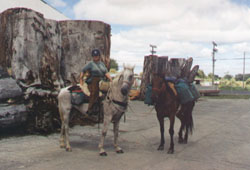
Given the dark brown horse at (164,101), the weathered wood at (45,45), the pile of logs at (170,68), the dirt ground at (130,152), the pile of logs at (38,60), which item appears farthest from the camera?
the weathered wood at (45,45)

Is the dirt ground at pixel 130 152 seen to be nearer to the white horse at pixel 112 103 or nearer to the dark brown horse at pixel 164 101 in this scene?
→ the white horse at pixel 112 103

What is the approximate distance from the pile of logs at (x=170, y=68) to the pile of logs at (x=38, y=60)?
2.49 m

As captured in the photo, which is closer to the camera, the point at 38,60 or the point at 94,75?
the point at 94,75

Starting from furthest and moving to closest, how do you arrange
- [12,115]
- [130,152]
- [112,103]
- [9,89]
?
[9,89]
[12,115]
[130,152]
[112,103]

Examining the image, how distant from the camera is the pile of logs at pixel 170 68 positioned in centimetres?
669

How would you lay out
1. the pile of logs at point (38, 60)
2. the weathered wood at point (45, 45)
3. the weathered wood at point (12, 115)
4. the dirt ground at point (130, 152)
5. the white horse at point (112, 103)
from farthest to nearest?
the weathered wood at point (45, 45)
the pile of logs at point (38, 60)
the weathered wood at point (12, 115)
the white horse at point (112, 103)
the dirt ground at point (130, 152)

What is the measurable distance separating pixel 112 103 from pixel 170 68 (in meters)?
7.14

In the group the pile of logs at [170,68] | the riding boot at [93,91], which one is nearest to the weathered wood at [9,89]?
the riding boot at [93,91]

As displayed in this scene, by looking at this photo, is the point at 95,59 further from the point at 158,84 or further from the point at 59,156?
the point at 59,156

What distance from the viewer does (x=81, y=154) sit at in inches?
229

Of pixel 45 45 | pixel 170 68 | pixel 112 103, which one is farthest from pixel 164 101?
pixel 170 68

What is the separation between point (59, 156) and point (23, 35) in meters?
3.95

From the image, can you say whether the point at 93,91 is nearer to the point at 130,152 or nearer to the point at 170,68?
the point at 130,152

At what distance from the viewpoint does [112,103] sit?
5.98 meters
